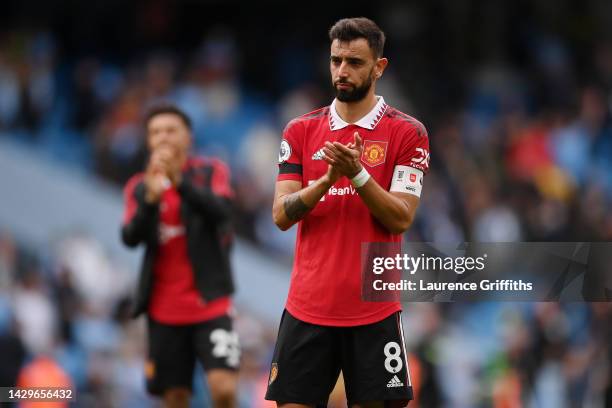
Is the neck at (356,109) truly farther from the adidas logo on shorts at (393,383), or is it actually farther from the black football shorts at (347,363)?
the adidas logo on shorts at (393,383)

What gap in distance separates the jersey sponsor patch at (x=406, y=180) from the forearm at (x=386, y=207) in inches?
3.7

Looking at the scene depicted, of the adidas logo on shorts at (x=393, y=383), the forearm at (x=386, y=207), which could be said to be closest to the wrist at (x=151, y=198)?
the forearm at (x=386, y=207)

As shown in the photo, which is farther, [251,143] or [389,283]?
[251,143]

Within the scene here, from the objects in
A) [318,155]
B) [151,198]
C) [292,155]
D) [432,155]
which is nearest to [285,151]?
[292,155]

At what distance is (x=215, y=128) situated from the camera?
17219mm

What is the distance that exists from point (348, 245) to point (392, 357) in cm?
60

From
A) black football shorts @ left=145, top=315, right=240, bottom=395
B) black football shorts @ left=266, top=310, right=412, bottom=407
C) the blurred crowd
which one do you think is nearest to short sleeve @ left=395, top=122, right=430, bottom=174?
black football shorts @ left=266, top=310, right=412, bottom=407

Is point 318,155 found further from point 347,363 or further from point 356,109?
point 347,363

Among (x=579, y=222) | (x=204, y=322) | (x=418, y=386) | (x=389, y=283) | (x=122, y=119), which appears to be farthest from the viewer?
(x=122, y=119)

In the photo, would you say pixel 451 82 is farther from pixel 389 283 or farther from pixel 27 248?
pixel 389 283

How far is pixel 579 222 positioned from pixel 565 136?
6.83 feet

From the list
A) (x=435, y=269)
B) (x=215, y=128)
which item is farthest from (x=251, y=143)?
(x=435, y=269)

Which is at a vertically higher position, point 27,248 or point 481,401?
point 27,248

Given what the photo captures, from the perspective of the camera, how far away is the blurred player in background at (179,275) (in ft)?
27.9
